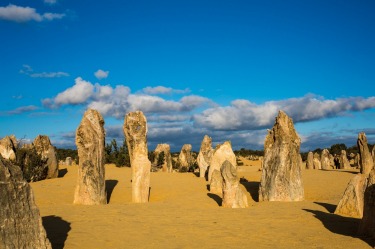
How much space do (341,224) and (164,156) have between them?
2710 cm

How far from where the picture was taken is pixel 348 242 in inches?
320

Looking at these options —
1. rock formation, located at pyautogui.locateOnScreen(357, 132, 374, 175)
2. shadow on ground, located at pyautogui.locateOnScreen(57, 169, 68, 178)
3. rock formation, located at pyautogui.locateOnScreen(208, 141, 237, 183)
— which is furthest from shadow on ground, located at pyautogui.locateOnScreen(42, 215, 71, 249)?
rock formation, located at pyautogui.locateOnScreen(357, 132, 374, 175)

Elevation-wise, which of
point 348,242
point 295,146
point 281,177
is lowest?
point 348,242

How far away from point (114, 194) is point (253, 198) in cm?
620

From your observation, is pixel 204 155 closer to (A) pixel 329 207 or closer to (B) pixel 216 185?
(B) pixel 216 185

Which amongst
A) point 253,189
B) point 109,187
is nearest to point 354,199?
point 253,189

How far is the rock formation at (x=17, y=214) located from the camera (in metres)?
6.10

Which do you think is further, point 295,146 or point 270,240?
point 295,146

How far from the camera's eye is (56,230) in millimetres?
9117

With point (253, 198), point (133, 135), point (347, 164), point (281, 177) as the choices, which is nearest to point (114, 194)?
point (133, 135)

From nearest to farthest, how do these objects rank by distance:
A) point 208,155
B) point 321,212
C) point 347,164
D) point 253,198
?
point 321,212 < point 253,198 < point 208,155 < point 347,164

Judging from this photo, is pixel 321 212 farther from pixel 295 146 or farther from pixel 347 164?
pixel 347 164

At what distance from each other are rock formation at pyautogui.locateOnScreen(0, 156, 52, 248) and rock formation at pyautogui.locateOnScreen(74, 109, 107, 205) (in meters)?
8.06

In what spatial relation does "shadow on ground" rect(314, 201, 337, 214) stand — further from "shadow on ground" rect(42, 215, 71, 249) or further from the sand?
"shadow on ground" rect(42, 215, 71, 249)
